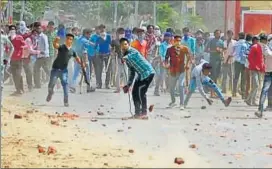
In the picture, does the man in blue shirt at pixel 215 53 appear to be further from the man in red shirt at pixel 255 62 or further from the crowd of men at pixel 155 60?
the man in red shirt at pixel 255 62

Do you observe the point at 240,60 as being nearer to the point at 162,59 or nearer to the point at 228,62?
the point at 228,62

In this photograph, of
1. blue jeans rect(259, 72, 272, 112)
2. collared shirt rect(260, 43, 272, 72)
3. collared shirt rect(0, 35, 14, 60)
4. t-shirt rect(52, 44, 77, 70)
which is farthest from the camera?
t-shirt rect(52, 44, 77, 70)

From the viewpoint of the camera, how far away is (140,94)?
12.7m

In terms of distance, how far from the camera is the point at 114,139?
9977 mm

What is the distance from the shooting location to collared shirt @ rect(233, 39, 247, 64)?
17484mm

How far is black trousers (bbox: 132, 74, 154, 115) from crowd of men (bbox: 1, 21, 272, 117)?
2.16m

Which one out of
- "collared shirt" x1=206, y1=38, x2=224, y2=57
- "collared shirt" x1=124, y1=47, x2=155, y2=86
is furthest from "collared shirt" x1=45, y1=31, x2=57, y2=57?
"collared shirt" x1=124, y1=47, x2=155, y2=86

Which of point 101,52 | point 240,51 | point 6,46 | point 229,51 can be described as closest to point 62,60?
point 6,46

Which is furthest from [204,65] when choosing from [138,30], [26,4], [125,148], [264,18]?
[26,4]

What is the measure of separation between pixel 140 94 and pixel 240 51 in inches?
220

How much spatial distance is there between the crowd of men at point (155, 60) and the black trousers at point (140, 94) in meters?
2.16

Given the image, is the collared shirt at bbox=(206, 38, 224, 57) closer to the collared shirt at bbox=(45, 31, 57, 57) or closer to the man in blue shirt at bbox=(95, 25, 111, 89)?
the man in blue shirt at bbox=(95, 25, 111, 89)

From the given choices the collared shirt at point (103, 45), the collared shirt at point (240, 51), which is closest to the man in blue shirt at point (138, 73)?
the collared shirt at point (240, 51)

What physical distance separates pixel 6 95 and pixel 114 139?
22.5 feet
